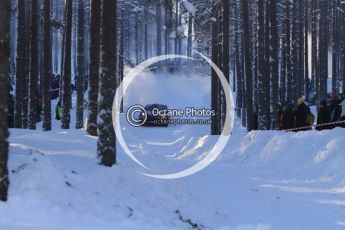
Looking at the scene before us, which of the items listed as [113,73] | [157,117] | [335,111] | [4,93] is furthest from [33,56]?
[157,117]

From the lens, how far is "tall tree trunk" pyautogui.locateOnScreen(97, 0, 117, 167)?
10125mm

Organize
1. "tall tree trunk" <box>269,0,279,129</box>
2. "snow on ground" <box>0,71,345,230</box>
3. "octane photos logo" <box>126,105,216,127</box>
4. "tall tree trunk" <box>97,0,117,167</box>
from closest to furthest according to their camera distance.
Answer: "snow on ground" <box>0,71,345,230</box>
"tall tree trunk" <box>97,0,117,167</box>
"tall tree trunk" <box>269,0,279,129</box>
"octane photos logo" <box>126,105,216,127</box>

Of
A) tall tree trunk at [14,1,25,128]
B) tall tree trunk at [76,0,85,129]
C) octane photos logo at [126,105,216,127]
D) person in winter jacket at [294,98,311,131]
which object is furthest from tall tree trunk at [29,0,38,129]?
octane photos logo at [126,105,216,127]

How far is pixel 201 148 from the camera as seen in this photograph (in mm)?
20562

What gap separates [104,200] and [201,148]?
41.5 feet

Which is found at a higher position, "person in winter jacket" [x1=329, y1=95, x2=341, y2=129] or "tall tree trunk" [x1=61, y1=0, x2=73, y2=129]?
"tall tree trunk" [x1=61, y1=0, x2=73, y2=129]

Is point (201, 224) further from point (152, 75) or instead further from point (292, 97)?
point (152, 75)

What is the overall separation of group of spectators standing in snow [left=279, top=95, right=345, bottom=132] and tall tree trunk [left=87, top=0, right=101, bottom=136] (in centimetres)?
739

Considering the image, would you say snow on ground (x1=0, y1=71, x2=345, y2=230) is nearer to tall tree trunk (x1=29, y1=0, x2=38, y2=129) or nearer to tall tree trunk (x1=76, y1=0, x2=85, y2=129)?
tall tree trunk (x1=29, y1=0, x2=38, y2=129)

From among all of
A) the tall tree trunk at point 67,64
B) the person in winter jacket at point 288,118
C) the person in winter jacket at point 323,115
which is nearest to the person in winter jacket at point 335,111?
the person in winter jacket at point 323,115

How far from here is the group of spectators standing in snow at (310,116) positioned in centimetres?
1836

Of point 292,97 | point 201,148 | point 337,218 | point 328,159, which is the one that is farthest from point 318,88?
point 337,218

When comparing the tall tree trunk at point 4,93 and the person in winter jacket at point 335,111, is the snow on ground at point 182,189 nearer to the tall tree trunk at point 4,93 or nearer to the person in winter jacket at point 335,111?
the tall tree trunk at point 4,93

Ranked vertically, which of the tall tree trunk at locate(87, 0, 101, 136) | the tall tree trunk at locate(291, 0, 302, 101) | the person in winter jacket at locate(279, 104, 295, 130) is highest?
the tall tree trunk at locate(291, 0, 302, 101)
